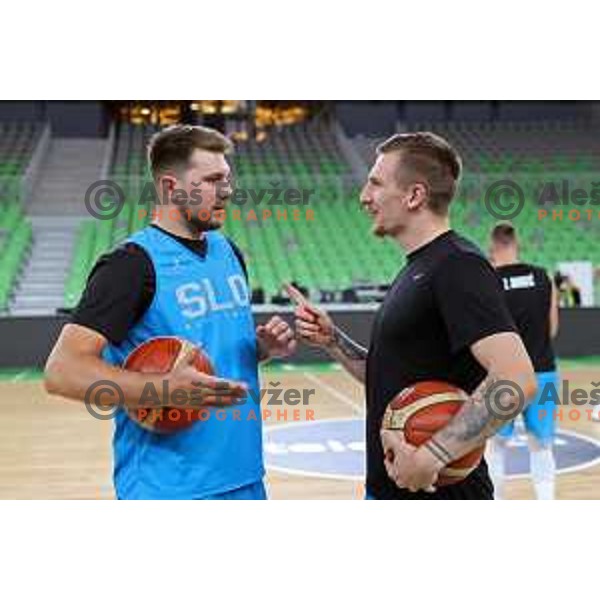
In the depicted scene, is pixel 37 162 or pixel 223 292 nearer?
pixel 223 292

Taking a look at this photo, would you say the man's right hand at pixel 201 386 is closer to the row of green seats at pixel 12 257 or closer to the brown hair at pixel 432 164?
the brown hair at pixel 432 164

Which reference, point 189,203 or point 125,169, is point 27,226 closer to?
point 125,169

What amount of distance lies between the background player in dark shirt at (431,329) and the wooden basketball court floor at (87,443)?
9.18 feet

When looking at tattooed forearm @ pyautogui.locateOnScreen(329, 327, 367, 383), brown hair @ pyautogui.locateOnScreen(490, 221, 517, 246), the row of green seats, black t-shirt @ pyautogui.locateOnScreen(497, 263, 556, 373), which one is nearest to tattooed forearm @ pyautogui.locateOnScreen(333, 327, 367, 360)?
tattooed forearm @ pyautogui.locateOnScreen(329, 327, 367, 383)

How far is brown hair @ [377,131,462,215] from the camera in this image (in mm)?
2012

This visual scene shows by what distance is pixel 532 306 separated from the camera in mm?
4230

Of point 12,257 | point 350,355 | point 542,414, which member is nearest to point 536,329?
point 542,414

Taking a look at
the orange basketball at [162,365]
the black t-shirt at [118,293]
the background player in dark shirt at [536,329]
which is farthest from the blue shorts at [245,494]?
the background player in dark shirt at [536,329]

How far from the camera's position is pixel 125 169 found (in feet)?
52.3

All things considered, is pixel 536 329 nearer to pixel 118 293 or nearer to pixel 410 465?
pixel 410 465

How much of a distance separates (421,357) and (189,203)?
68 cm

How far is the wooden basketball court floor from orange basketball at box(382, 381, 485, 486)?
2.83 m

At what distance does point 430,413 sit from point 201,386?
1.62ft
